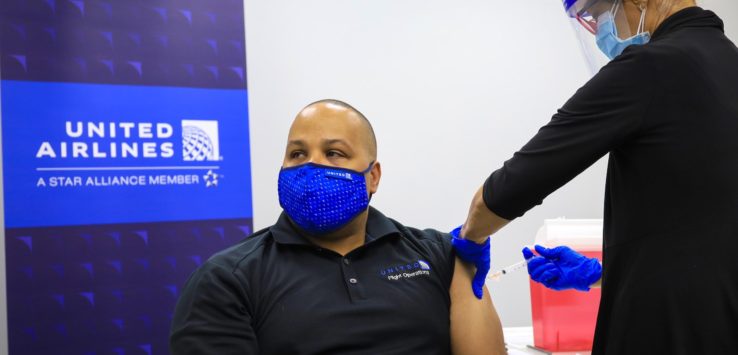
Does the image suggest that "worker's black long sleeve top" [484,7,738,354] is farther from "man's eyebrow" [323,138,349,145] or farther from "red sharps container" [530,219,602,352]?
"red sharps container" [530,219,602,352]

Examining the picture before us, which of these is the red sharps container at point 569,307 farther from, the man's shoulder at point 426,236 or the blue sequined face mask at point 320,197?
the blue sequined face mask at point 320,197

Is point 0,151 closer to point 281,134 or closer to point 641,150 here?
point 281,134

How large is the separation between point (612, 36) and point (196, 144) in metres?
2.03

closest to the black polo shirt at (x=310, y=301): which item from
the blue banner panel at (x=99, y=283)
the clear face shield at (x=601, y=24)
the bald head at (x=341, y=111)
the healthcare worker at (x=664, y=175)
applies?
the bald head at (x=341, y=111)

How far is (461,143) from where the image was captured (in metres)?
3.68

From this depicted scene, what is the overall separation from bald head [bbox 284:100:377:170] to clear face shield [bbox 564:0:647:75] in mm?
627

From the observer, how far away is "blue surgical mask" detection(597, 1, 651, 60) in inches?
54.3

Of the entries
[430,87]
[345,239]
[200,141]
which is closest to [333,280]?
[345,239]

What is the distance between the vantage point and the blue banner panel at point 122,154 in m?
2.69

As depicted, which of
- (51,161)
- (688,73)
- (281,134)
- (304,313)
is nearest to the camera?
(688,73)

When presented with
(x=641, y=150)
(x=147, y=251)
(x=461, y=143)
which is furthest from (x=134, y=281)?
(x=641, y=150)

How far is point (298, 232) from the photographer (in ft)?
5.51

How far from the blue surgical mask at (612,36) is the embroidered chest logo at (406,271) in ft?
2.29

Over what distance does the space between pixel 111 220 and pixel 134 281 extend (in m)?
0.28
